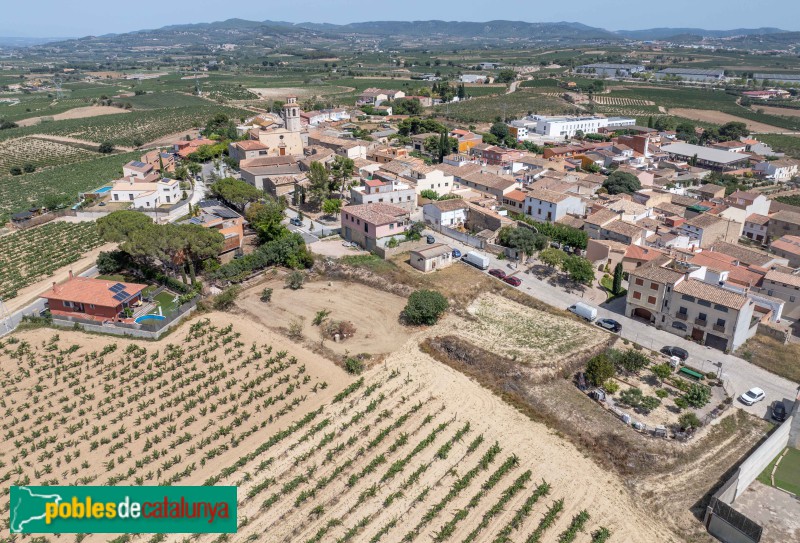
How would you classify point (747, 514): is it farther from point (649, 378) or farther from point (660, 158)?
point (660, 158)

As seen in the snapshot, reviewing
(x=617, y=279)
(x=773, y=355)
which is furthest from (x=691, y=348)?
(x=617, y=279)

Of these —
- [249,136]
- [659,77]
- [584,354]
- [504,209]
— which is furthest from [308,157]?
[659,77]

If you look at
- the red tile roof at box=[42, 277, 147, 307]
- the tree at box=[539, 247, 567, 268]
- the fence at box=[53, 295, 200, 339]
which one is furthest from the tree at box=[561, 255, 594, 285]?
the red tile roof at box=[42, 277, 147, 307]

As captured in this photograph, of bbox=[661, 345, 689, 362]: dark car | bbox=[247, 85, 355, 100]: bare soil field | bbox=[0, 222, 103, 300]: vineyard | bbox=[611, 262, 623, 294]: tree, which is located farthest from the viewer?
bbox=[247, 85, 355, 100]: bare soil field

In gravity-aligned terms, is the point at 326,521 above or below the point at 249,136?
below

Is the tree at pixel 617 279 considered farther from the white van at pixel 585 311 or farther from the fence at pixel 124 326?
the fence at pixel 124 326

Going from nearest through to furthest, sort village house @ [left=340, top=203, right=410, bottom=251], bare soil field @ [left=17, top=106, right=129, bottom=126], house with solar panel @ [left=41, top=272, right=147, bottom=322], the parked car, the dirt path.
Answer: house with solar panel @ [left=41, top=272, right=147, bottom=322], the parked car, the dirt path, village house @ [left=340, top=203, right=410, bottom=251], bare soil field @ [left=17, top=106, right=129, bottom=126]

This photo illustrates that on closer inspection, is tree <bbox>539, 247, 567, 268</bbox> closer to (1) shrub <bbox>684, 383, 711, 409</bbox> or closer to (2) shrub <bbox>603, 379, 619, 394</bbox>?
(2) shrub <bbox>603, 379, 619, 394</bbox>
